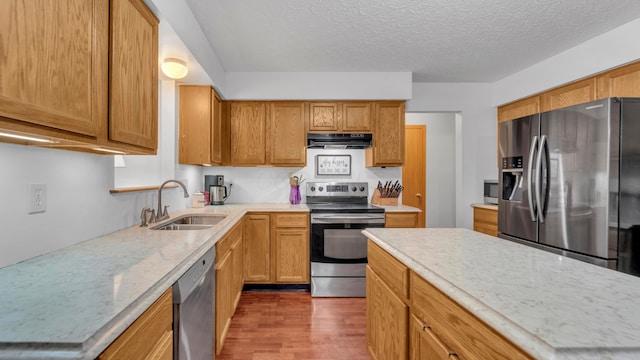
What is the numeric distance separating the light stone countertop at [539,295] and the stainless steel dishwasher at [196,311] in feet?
3.05

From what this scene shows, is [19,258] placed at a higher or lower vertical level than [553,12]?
lower

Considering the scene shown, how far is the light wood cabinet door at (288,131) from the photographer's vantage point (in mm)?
3432

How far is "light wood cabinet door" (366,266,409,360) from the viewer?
1.31 m

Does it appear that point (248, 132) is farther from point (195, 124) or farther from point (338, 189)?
point (338, 189)

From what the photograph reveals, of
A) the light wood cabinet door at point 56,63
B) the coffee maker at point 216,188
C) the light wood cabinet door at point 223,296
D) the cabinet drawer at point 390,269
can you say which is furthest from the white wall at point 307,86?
the light wood cabinet door at point 56,63

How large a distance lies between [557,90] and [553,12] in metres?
1.12

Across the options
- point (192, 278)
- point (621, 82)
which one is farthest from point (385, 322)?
point (621, 82)

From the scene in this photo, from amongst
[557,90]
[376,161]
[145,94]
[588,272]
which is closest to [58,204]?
[145,94]

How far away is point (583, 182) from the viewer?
6.66 feet

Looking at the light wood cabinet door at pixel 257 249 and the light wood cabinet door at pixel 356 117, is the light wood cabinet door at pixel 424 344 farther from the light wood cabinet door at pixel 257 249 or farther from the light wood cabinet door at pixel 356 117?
the light wood cabinet door at pixel 356 117

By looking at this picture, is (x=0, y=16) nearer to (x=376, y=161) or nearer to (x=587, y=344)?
(x=587, y=344)

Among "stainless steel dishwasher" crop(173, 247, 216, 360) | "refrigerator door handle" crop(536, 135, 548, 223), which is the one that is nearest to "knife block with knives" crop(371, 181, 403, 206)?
"refrigerator door handle" crop(536, 135, 548, 223)

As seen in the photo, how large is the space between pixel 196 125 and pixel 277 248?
153 cm

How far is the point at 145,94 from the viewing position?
58.8 inches
